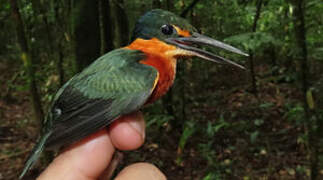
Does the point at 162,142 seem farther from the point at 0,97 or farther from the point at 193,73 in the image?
the point at 0,97

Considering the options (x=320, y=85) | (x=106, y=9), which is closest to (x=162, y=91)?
(x=320, y=85)

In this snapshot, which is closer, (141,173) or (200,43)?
(141,173)

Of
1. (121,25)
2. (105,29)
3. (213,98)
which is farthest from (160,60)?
(213,98)

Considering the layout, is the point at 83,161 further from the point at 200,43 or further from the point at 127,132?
the point at 200,43

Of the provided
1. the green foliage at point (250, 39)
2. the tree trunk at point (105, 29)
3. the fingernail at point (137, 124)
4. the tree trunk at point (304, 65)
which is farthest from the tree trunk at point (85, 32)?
the tree trunk at point (304, 65)

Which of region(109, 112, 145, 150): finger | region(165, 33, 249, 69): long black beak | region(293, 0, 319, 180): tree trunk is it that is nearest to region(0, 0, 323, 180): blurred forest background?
region(293, 0, 319, 180): tree trunk
